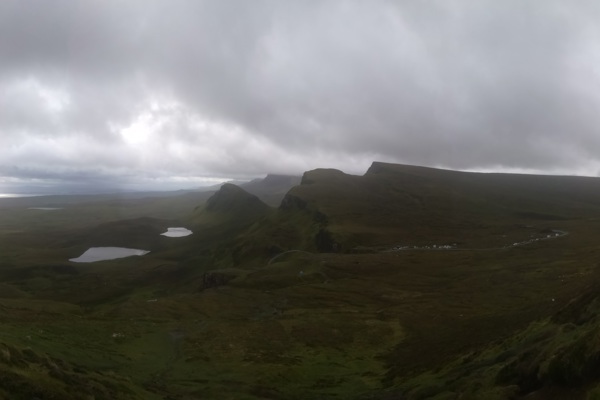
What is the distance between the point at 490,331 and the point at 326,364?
70.7 feet

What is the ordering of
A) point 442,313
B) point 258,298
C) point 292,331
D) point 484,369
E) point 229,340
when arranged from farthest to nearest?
point 258,298 < point 442,313 < point 292,331 < point 229,340 < point 484,369

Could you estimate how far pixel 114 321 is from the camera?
76.4m

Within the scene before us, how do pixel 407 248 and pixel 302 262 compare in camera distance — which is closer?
pixel 302 262

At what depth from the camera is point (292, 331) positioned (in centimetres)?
7538

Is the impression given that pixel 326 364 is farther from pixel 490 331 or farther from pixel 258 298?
pixel 258 298

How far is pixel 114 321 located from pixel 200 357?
2492 centimetres

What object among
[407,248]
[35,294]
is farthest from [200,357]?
[35,294]

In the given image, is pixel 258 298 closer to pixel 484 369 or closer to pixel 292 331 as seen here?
pixel 292 331

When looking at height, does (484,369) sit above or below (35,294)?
above

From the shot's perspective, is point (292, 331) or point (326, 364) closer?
point (326, 364)

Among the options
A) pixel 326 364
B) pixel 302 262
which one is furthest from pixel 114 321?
pixel 302 262

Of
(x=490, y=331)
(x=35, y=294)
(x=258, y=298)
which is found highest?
(x=490, y=331)

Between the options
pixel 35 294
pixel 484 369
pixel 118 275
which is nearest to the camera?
pixel 484 369

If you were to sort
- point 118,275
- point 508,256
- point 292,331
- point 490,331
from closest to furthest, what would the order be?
1. point 490,331
2. point 292,331
3. point 508,256
4. point 118,275
